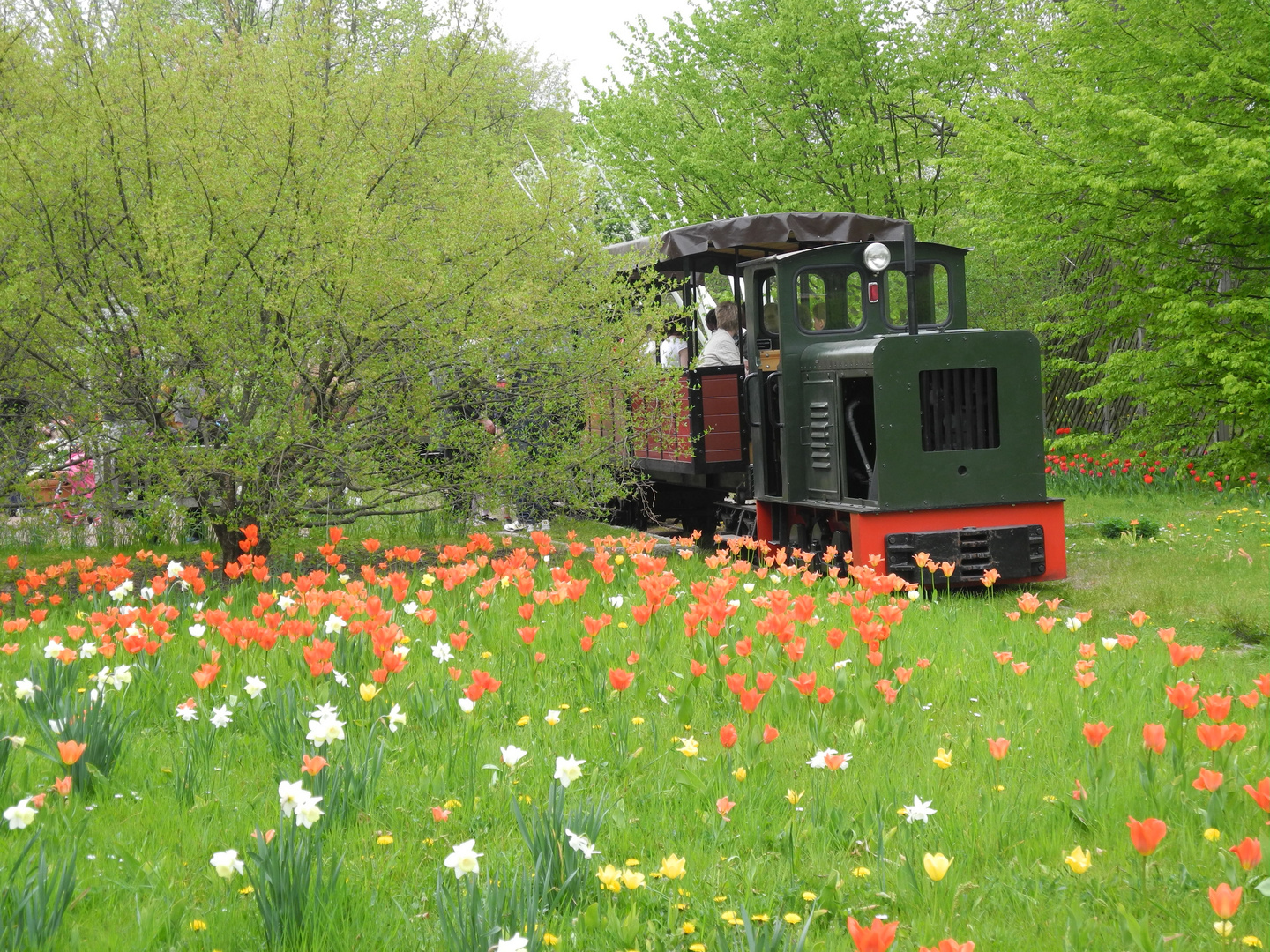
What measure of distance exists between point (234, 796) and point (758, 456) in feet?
22.3

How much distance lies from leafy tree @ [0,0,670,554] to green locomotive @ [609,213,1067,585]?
1.38m

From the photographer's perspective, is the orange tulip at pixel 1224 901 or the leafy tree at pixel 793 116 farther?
the leafy tree at pixel 793 116

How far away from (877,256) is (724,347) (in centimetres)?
187

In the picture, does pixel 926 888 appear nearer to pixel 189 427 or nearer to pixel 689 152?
pixel 189 427

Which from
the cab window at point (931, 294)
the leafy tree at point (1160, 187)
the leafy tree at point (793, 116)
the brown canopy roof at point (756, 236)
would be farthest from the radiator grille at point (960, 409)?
the leafy tree at point (793, 116)

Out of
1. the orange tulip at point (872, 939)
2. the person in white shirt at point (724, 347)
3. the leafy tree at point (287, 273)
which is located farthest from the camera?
the person in white shirt at point (724, 347)

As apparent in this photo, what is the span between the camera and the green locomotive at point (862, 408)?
8406 mm

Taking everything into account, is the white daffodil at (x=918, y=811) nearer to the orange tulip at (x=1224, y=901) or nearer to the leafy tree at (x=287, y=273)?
the orange tulip at (x=1224, y=901)

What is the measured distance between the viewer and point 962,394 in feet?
28.3

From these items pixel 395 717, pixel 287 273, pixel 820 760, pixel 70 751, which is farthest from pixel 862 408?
pixel 70 751


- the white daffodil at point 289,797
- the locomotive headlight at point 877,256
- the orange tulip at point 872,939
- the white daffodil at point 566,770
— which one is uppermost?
the locomotive headlight at point 877,256

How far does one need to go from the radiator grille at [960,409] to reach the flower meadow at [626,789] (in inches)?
123

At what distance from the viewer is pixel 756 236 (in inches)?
405

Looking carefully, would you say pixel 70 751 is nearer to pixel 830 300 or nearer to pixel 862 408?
pixel 862 408
